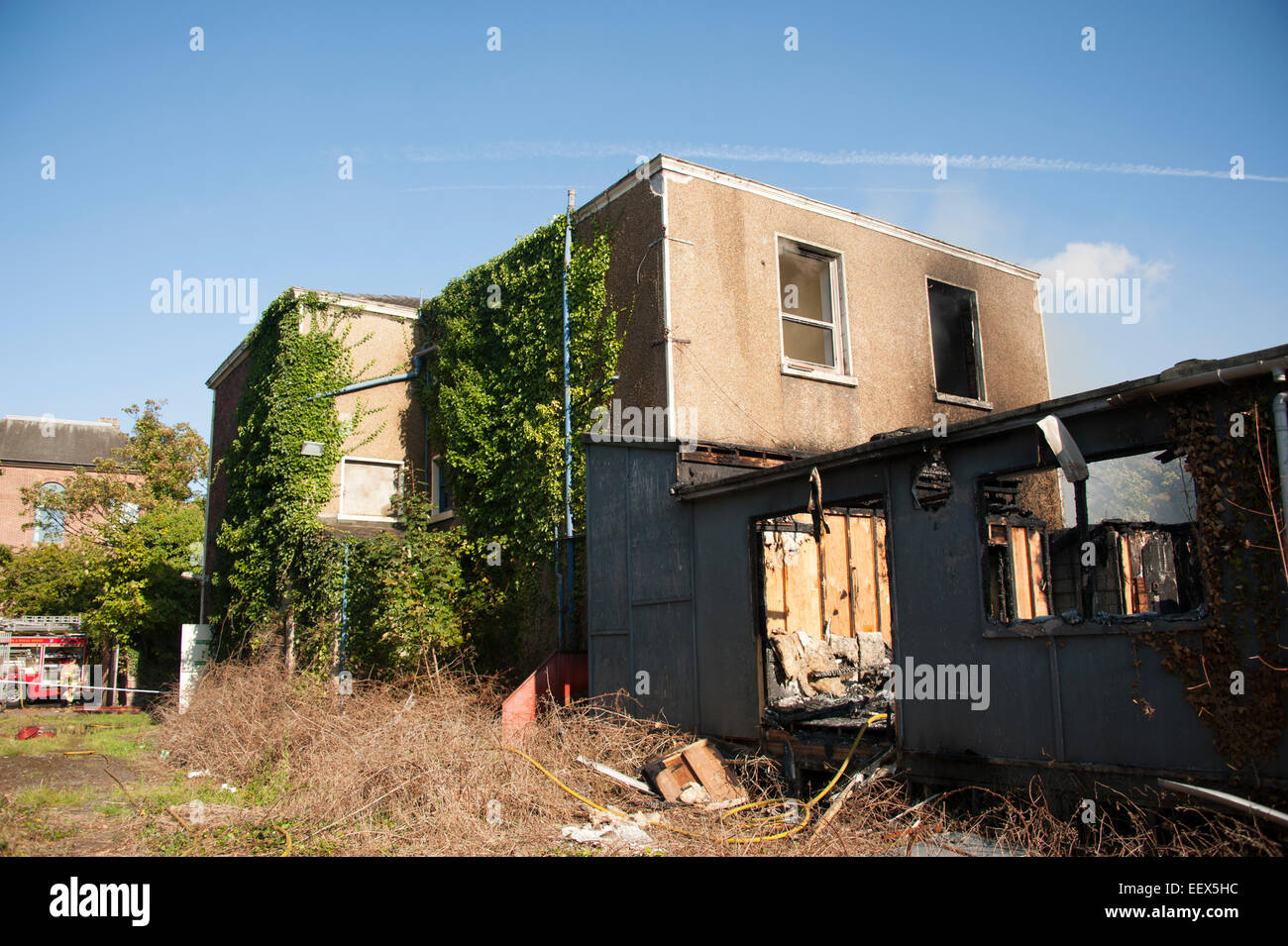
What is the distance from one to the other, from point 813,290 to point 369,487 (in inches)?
366

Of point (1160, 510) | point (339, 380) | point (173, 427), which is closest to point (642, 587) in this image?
point (339, 380)

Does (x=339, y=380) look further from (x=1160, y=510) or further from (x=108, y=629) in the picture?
(x=1160, y=510)

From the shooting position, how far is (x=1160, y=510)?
5606 cm

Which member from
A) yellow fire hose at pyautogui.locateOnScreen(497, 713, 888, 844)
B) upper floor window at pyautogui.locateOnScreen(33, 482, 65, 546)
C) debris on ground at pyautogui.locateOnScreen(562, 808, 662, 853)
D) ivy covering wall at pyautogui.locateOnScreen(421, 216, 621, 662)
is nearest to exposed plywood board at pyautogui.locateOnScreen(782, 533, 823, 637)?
yellow fire hose at pyautogui.locateOnScreen(497, 713, 888, 844)

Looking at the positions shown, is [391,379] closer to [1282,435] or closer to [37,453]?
[1282,435]

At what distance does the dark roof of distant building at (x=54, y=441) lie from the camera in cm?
Answer: 4519

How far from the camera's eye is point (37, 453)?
149 feet

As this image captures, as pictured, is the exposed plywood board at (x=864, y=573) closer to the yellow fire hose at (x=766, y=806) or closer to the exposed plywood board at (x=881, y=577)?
the exposed plywood board at (x=881, y=577)

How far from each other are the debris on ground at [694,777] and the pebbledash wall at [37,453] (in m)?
43.6

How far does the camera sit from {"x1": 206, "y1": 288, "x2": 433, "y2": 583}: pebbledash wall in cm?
1712

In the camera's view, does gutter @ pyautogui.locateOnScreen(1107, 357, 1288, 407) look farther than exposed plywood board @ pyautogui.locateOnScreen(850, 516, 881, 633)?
No

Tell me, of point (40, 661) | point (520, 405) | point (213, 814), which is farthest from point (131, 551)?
point (213, 814)

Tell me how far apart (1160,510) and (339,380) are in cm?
5485

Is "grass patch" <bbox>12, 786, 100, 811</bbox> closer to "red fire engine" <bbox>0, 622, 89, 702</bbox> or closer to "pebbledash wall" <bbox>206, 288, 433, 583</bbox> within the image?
"pebbledash wall" <bbox>206, 288, 433, 583</bbox>
